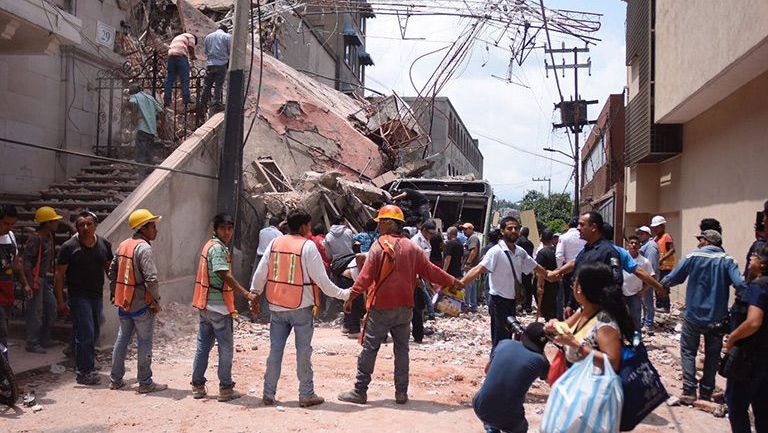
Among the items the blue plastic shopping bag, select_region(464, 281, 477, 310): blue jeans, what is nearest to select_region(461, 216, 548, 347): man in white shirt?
the blue plastic shopping bag

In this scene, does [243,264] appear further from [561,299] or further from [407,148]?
[407,148]

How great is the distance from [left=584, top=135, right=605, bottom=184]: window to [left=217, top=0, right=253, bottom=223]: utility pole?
21797 mm

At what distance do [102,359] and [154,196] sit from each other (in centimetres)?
228

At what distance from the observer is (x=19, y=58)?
918 cm

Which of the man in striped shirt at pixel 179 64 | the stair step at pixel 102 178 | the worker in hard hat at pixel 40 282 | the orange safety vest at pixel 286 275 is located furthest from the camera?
the man in striped shirt at pixel 179 64

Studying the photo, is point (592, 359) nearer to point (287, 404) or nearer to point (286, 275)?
point (286, 275)

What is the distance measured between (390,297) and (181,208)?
15.4 ft

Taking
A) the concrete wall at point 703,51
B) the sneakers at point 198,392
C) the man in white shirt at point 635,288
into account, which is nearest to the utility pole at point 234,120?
the sneakers at point 198,392

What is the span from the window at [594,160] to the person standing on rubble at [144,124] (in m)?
22.3

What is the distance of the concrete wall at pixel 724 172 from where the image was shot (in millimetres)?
9727

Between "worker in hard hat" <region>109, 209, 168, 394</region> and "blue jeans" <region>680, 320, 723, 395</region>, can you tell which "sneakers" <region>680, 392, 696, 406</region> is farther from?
"worker in hard hat" <region>109, 209, 168, 394</region>

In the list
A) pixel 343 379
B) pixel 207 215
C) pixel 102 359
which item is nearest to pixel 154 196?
pixel 207 215

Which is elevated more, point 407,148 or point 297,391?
point 407,148

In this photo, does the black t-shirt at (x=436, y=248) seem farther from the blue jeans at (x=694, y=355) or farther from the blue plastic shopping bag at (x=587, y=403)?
the blue plastic shopping bag at (x=587, y=403)
